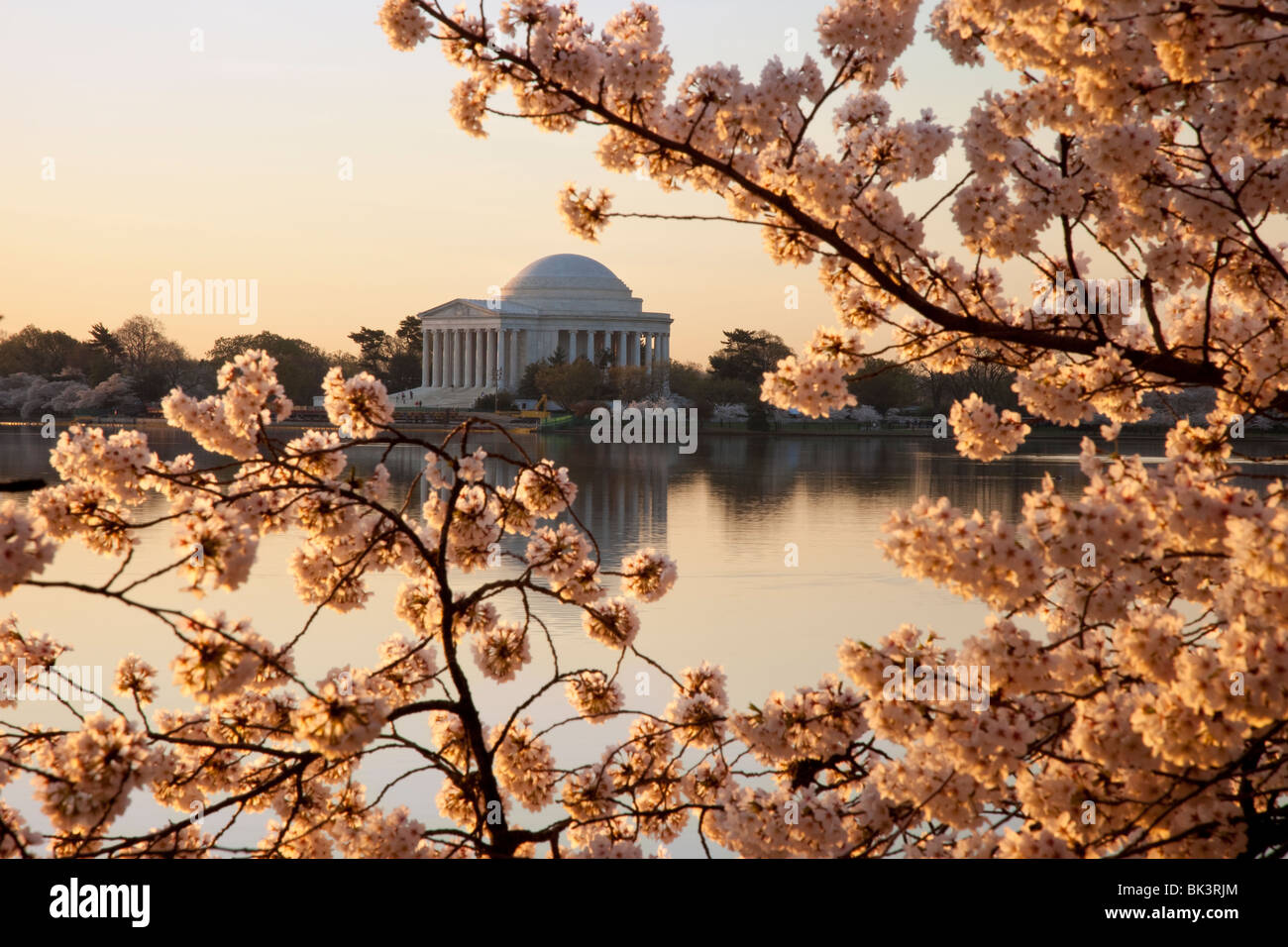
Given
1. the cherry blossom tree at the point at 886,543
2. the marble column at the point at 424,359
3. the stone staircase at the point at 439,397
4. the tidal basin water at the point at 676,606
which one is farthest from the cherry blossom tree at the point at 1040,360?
the marble column at the point at 424,359

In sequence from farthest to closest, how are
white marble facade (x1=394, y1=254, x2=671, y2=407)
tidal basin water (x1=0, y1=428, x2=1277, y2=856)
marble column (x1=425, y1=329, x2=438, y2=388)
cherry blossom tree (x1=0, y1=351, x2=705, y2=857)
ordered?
marble column (x1=425, y1=329, x2=438, y2=388)
white marble facade (x1=394, y1=254, x2=671, y2=407)
tidal basin water (x1=0, y1=428, x2=1277, y2=856)
cherry blossom tree (x1=0, y1=351, x2=705, y2=857)

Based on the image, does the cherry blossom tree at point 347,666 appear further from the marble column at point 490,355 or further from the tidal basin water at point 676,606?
the marble column at point 490,355

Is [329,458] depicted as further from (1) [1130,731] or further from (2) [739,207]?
(1) [1130,731]

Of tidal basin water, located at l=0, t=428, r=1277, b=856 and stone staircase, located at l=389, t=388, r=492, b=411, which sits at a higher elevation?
stone staircase, located at l=389, t=388, r=492, b=411

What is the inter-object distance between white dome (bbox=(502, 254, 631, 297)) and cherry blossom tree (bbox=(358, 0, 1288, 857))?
9512 cm

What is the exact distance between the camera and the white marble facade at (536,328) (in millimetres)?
Result: 95562

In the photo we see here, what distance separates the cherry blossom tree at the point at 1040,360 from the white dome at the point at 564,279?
95.1 metres

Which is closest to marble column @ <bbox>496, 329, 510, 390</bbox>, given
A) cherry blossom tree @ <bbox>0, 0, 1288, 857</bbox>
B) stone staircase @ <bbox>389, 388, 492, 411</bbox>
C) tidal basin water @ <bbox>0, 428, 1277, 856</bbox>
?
stone staircase @ <bbox>389, 388, 492, 411</bbox>

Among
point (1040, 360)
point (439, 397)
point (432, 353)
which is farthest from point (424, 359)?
point (1040, 360)

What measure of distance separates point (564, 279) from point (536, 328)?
5351 mm

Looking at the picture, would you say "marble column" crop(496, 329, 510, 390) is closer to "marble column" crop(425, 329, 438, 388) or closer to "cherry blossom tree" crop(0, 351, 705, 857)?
"marble column" crop(425, 329, 438, 388)

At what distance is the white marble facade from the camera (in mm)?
95562

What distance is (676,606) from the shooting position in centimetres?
1078
